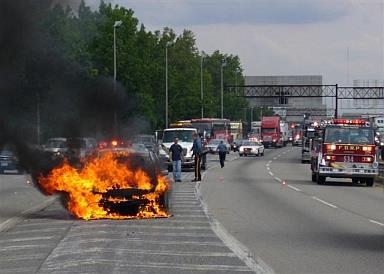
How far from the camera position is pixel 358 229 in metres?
17.4

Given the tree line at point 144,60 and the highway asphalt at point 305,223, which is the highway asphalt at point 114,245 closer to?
the highway asphalt at point 305,223

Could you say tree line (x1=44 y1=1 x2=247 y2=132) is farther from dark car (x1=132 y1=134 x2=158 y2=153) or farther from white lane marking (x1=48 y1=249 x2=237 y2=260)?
white lane marking (x1=48 y1=249 x2=237 y2=260)

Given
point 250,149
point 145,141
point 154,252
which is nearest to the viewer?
point 154,252

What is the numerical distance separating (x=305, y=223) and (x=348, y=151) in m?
15.8

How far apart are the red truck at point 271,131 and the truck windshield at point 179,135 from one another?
53.0m

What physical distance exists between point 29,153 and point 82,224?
9.19ft

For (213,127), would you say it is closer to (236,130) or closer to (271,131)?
(236,130)

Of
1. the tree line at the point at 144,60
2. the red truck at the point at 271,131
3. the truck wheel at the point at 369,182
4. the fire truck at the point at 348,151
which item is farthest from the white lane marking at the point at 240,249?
the red truck at the point at 271,131

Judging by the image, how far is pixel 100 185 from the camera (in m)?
18.5

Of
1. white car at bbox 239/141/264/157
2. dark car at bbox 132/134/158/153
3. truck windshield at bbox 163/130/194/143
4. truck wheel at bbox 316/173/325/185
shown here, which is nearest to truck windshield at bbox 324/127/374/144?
truck wheel at bbox 316/173/325/185

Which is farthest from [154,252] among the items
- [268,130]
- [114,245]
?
[268,130]

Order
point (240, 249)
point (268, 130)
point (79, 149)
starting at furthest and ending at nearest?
point (268, 130), point (79, 149), point (240, 249)

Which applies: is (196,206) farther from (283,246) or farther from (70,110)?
(283,246)

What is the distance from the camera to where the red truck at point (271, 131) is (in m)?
99.4
